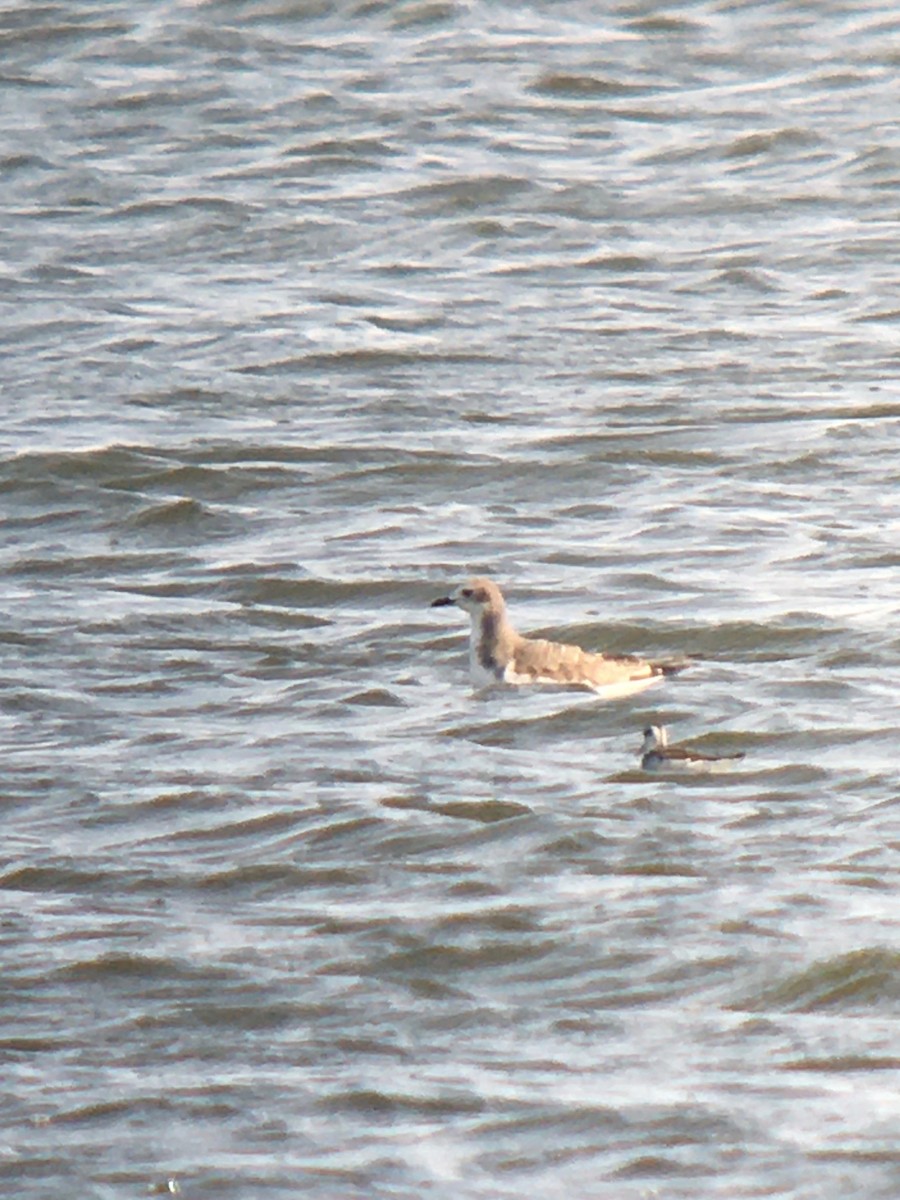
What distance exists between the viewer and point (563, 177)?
66.1 feet

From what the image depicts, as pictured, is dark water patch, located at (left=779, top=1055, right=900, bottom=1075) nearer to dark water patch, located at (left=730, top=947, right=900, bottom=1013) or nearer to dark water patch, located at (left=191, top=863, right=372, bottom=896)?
dark water patch, located at (left=730, top=947, right=900, bottom=1013)

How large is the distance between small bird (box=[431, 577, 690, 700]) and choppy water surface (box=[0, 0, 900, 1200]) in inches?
4.7

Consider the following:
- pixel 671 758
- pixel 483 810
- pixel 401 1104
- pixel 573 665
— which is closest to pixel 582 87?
pixel 573 665

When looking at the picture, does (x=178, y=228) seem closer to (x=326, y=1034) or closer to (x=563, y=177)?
(x=563, y=177)

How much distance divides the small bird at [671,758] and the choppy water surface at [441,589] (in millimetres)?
129

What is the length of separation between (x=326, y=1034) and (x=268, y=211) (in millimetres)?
12940

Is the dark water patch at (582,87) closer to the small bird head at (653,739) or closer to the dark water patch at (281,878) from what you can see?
the small bird head at (653,739)

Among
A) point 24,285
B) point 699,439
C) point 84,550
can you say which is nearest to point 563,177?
point 24,285

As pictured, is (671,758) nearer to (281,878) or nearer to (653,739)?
(653,739)

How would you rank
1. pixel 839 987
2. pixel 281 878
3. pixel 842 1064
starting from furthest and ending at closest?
pixel 281 878 → pixel 839 987 → pixel 842 1064

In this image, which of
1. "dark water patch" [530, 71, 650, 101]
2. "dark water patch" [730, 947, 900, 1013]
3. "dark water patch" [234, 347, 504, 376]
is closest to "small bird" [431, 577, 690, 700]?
"dark water patch" [730, 947, 900, 1013]

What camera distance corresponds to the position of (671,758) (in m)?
9.50

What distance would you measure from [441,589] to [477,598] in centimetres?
118

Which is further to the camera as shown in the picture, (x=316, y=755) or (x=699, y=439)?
(x=699, y=439)
